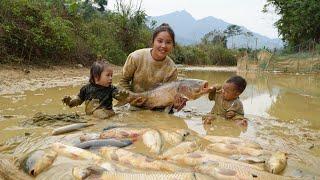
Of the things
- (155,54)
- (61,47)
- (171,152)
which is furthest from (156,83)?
(61,47)

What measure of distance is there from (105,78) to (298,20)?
33.9m

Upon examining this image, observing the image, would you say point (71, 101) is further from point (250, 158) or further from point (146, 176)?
point (146, 176)

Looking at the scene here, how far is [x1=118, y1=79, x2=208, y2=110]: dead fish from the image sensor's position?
21.3 feet

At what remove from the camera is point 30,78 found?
11570 millimetres

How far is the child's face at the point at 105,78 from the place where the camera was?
20.8ft

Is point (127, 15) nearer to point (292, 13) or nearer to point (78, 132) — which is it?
point (292, 13)

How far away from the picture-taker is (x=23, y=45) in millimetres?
14062

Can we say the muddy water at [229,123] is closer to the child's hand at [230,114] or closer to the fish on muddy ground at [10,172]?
the child's hand at [230,114]

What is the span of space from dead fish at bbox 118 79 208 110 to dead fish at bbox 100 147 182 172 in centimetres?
278

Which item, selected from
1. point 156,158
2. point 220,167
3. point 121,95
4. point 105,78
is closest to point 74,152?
point 156,158

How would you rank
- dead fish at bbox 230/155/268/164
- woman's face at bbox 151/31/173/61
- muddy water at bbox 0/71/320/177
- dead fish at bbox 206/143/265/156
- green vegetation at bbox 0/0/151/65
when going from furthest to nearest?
green vegetation at bbox 0/0/151/65 → woman's face at bbox 151/31/173/61 → muddy water at bbox 0/71/320/177 → dead fish at bbox 206/143/265/156 → dead fish at bbox 230/155/268/164

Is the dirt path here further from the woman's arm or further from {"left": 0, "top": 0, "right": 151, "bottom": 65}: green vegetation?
the woman's arm

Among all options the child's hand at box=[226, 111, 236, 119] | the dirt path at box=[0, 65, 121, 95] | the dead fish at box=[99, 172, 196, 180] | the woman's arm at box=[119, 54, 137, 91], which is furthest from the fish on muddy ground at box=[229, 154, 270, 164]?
the dirt path at box=[0, 65, 121, 95]

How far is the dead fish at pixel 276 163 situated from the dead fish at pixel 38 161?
1.94 meters
